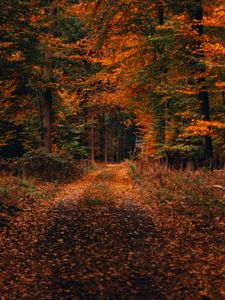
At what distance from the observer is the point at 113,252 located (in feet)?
24.6

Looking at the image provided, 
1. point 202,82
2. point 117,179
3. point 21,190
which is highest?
point 202,82

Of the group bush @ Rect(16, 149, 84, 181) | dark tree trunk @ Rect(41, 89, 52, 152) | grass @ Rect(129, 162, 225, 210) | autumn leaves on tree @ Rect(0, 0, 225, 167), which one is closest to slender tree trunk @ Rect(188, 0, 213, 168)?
autumn leaves on tree @ Rect(0, 0, 225, 167)

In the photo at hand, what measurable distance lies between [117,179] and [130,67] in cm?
603

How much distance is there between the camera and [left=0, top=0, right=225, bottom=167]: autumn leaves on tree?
14445 millimetres

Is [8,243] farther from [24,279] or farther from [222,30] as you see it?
[222,30]

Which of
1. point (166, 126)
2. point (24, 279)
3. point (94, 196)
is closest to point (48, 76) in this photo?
point (166, 126)

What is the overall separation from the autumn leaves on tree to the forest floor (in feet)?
17.6

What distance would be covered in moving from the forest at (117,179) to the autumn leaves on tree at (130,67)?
74mm

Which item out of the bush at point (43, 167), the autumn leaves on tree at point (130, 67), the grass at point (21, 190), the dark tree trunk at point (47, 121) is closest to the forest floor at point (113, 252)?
the grass at point (21, 190)

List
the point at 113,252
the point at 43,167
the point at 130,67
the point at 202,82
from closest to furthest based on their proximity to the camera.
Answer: the point at 113,252
the point at 202,82
the point at 43,167
the point at 130,67

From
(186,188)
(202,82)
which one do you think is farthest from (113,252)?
(202,82)

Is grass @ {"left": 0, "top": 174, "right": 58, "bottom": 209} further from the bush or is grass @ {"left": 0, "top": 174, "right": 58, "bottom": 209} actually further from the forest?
the bush

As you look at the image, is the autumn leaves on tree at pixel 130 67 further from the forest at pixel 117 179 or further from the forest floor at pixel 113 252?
the forest floor at pixel 113 252

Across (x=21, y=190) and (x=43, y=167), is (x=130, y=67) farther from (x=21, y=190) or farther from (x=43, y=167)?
(x=21, y=190)
